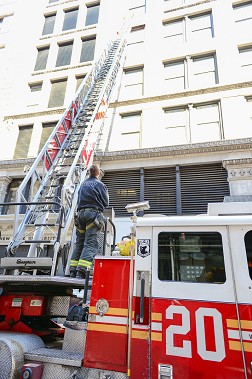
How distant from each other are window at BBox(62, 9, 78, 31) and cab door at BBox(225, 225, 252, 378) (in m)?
21.0

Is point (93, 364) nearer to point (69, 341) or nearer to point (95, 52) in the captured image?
point (69, 341)

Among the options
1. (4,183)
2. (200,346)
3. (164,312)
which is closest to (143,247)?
(164,312)

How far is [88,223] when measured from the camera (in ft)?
16.3

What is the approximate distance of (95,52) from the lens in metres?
17.4

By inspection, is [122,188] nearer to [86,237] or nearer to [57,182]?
[57,182]

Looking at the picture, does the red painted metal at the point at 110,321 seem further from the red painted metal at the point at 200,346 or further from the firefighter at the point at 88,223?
the firefighter at the point at 88,223

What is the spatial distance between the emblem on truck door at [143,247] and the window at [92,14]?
65.9 ft

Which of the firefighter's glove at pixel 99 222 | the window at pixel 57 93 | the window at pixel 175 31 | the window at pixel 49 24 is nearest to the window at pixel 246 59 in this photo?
the window at pixel 175 31

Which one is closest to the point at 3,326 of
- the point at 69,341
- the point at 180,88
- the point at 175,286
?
the point at 69,341

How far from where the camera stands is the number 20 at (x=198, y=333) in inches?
112

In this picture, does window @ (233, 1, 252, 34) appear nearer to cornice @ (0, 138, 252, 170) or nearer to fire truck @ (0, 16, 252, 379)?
cornice @ (0, 138, 252, 170)

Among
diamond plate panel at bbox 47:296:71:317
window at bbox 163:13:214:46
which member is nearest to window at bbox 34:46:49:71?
window at bbox 163:13:214:46

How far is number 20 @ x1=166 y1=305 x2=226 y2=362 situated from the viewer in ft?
9.35

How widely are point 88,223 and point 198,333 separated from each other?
2712 millimetres
